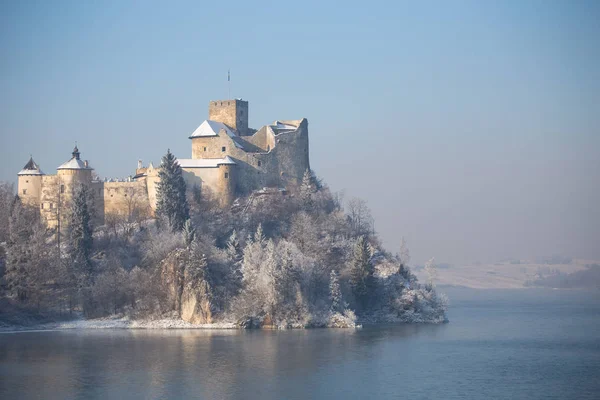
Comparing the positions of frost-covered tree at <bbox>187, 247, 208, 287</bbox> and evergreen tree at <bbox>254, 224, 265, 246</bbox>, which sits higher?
evergreen tree at <bbox>254, 224, 265, 246</bbox>

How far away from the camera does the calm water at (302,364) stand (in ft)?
129

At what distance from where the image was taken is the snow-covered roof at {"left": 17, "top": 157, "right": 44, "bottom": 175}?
74.4 metres

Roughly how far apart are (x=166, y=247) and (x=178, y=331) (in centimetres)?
783

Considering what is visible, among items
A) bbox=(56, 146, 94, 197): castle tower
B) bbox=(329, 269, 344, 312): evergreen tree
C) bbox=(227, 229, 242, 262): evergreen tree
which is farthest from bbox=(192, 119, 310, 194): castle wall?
bbox=(329, 269, 344, 312): evergreen tree

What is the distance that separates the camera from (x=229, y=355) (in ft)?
158

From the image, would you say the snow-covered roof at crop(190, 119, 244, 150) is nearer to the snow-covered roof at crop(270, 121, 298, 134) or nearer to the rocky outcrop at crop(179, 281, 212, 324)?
the snow-covered roof at crop(270, 121, 298, 134)

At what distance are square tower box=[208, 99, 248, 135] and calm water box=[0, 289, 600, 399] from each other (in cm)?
2695

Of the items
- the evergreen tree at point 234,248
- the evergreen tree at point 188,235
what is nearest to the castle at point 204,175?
the evergreen tree at point 234,248

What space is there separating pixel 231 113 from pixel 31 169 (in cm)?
1893

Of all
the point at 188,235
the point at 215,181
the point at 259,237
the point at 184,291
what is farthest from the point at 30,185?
the point at 259,237

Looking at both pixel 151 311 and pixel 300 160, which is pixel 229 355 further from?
pixel 300 160

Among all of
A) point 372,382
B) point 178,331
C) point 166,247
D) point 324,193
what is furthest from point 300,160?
point 372,382

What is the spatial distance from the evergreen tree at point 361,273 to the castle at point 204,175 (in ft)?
40.4

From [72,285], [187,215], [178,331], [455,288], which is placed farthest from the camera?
[455,288]
